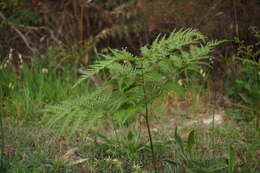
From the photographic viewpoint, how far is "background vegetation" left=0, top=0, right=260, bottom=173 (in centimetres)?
196

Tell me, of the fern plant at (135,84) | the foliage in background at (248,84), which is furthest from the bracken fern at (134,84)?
the foliage in background at (248,84)

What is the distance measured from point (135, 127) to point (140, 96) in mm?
1533

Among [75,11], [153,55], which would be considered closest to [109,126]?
[153,55]

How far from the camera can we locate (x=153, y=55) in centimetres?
191

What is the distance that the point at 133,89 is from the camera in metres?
2.00

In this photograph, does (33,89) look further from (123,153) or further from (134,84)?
(134,84)

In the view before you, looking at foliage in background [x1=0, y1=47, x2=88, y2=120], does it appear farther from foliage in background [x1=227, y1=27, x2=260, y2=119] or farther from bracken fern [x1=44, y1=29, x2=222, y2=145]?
foliage in background [x1=227, y1=27, x2=260, y2=119]

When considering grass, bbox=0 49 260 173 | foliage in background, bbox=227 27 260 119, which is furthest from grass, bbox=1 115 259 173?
foliage in background, bbox=227 27 260 119

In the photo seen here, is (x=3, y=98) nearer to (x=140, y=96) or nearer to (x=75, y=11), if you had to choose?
(x=75, y=11)

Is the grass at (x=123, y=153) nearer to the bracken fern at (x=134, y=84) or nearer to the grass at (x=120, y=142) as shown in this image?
the grass at (x=120, y=142)

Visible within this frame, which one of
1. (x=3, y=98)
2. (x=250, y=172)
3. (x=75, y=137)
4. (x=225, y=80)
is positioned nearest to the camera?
(x=250, y=172)

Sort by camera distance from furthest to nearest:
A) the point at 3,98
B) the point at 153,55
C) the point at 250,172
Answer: the point at 3,98, the point at 250,172, the point at 153,55

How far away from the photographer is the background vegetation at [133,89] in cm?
196

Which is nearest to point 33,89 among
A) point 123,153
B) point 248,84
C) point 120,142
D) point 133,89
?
point 120,142
